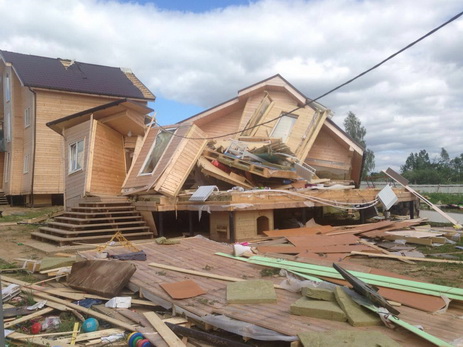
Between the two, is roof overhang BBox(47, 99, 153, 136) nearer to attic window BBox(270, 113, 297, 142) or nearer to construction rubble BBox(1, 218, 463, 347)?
attic window BBox(270, 113, 297, 142)

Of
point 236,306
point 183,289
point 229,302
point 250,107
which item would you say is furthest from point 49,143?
point 236,306

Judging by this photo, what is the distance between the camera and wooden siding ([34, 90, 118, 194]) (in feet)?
76.8

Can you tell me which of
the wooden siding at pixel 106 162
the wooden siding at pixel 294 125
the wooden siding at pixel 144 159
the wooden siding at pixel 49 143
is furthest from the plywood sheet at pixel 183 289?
the wooden siding at pixel 49 143

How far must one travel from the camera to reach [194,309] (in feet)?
16.3

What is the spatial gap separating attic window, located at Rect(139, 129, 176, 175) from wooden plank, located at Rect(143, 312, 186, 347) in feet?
29.1

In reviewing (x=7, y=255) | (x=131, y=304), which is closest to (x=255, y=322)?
(x=131, y=304)

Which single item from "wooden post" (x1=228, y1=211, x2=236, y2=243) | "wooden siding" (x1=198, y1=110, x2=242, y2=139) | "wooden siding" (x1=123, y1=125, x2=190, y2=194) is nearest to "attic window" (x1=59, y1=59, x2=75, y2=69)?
"wooden siding" (x1=198, y1=110, x2=242, y2=139)

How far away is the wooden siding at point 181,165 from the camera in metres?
12.2

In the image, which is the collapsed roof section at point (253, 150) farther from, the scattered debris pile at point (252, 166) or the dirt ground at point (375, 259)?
the dirt ground at point (375, 259)

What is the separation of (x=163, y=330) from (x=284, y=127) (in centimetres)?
1454

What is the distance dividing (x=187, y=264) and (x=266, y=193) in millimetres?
4308

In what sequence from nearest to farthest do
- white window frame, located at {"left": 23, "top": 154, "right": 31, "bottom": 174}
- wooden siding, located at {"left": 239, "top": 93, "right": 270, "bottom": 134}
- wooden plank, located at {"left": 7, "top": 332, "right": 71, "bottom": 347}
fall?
wooden plank, located at {"left": 7, "top": 332, "right": 71, "bottom": 347} < wooden siding, located at {"left": 239, "top": 93, "right": 270, "bottom": 134} < white window frame, located at {"left": 23, "top": 154, "right": 31, "bottom": 174}

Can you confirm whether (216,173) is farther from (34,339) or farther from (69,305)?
(34,339)

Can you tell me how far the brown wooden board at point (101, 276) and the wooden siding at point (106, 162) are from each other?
288 inches
